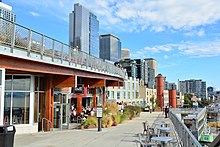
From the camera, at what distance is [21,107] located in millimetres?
17750

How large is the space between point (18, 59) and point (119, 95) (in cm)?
5788

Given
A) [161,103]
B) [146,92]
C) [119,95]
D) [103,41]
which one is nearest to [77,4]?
[103,41]

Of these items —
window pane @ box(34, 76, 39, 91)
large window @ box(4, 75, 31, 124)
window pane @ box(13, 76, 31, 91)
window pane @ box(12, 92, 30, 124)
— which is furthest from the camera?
window pane @ box(34, 76, 39, 91)

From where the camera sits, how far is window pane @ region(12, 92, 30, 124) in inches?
682

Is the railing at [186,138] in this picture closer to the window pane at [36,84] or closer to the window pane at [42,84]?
the window pane at [36,84]

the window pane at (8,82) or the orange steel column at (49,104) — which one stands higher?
the window pane at (8,82)

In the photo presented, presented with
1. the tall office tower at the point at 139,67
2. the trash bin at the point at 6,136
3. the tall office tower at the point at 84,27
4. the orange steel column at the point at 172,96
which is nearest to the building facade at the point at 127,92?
the orange steel column at the point at 172,96

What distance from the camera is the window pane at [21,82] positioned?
687 inches

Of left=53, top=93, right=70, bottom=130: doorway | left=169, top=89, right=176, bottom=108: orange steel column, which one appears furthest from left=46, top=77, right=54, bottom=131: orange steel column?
left=169, top=89, right=176, bottom=108: orange steel column

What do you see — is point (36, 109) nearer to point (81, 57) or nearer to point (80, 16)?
point (81, 57)

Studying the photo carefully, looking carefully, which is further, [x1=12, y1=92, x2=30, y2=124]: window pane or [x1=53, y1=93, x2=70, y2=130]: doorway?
[x1=53, y1=93, x2=70, y2=130]: doorway

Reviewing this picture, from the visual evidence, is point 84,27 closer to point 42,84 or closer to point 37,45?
point 42,84

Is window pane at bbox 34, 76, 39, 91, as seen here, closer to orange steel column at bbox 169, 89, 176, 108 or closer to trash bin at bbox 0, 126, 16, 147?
trash bin at bbox 0, 126, 16, 147

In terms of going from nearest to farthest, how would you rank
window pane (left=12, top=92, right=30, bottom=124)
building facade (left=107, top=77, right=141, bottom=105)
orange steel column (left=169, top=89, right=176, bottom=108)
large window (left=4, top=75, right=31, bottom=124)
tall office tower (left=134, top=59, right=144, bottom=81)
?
large window (left=4, top=75, right=31, bottom=124) < window pane (left=12, top=92, right=30, bottom=124) < orange steel column (left=169, top=89, right=176, bottom=108) < building facade (left=107, top=77, right=141, bottom=105) < tall office tower (left=134, top=59, right=144, bottom=81)
